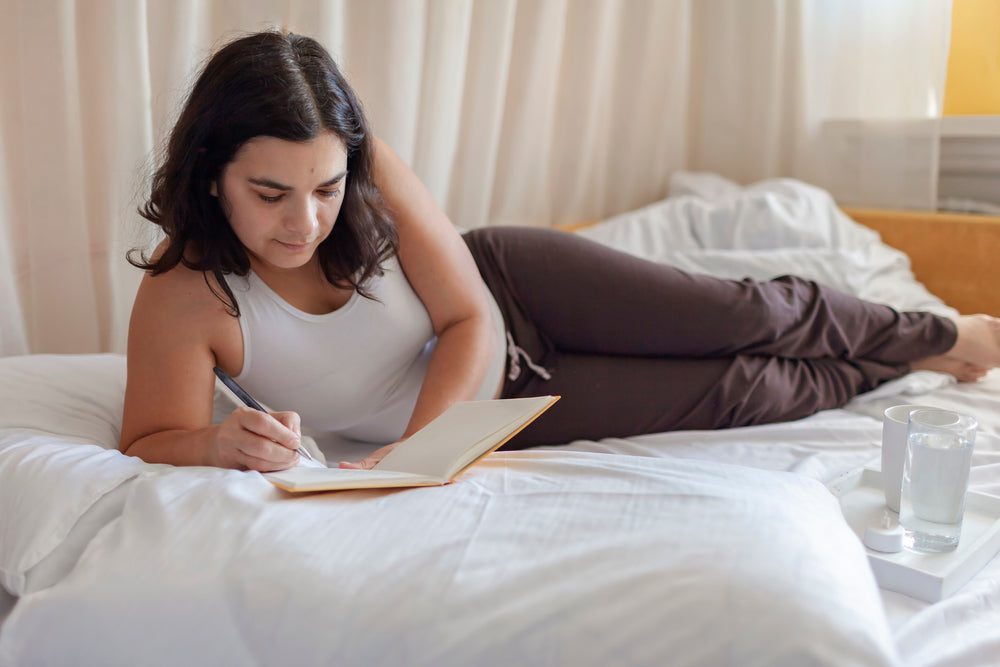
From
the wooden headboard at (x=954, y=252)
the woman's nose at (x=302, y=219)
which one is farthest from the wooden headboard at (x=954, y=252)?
the woman's nose at (x=302, y=219)

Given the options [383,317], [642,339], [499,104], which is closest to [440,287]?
[383,317]

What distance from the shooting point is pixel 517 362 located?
1274 millimetres

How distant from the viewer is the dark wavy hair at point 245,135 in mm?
890

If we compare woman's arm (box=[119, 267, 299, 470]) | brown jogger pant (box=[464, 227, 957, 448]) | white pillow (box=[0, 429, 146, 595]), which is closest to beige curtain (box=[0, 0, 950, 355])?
woman's arm (box=[119, 267, 299, 470])

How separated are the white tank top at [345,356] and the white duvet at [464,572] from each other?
22cm

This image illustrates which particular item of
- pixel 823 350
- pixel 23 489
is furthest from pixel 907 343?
pixel 23 489

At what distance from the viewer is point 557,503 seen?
2.40 feet

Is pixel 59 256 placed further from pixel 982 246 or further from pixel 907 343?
pixel 982 246

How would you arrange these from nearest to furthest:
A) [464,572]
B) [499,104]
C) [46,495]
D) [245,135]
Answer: [464,572], [46,495], [245,135], [499,104]

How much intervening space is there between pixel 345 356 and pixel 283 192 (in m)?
0.25

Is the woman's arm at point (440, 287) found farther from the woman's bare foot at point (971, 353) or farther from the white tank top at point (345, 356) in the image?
the woman's bare foot at point (971, 353)

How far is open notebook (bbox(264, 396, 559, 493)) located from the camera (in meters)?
0.75

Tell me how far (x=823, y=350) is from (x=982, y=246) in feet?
2.42

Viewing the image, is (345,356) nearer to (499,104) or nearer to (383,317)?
(383,317)
